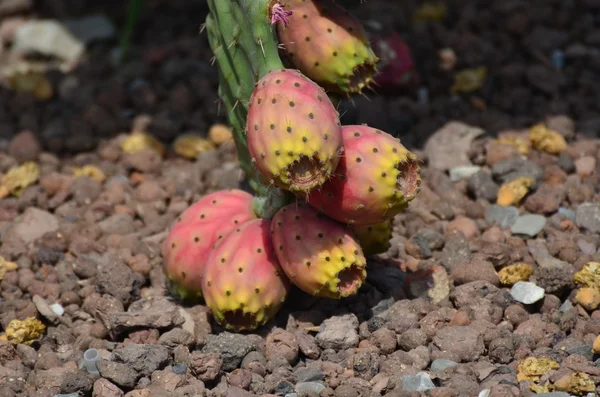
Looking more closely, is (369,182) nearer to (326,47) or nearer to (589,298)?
(326,47)

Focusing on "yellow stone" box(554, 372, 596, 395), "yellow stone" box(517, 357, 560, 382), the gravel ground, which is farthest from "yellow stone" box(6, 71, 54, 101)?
"yellow stone" box(554, 372, 596, 395)

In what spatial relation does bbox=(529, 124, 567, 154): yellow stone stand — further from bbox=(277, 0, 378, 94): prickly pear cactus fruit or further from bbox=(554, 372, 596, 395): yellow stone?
bbox=(554, 372, 596, 395): yellow stone

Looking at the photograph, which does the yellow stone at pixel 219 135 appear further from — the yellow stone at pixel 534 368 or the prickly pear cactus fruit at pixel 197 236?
the yellow stone at pixel 534 368

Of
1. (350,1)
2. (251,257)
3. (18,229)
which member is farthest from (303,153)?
(350,1)

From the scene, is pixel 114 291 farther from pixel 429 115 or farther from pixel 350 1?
pixel 350 1

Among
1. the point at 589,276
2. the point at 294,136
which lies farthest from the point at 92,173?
the point at 589,276

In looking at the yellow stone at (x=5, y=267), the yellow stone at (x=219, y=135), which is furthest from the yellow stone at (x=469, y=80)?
the yellow stone at (x=5, y=267)
